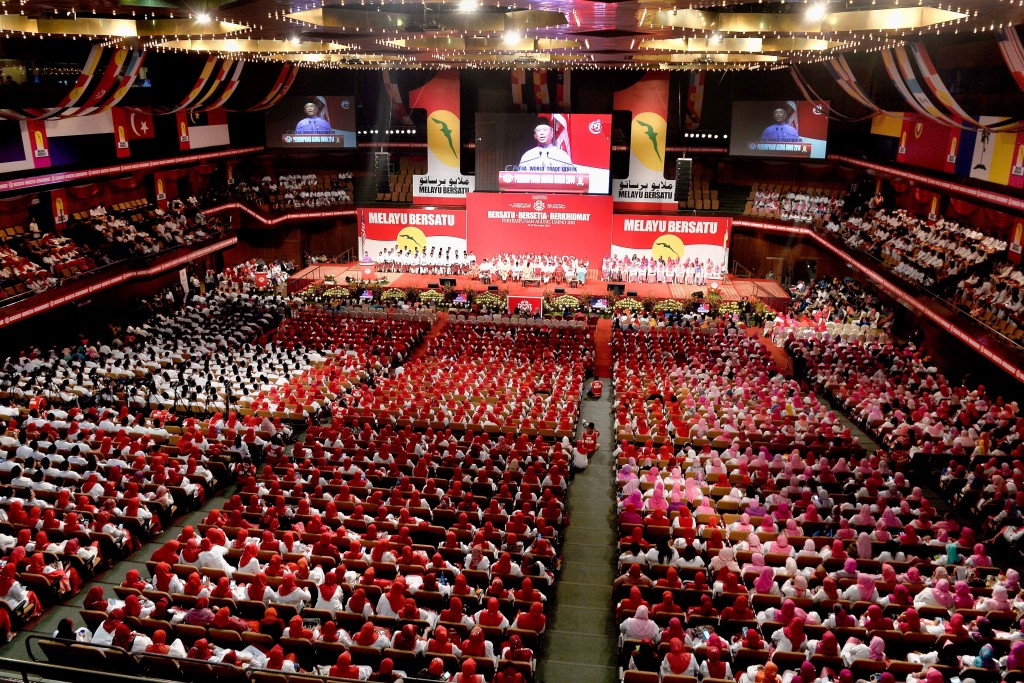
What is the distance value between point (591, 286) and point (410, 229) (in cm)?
1040

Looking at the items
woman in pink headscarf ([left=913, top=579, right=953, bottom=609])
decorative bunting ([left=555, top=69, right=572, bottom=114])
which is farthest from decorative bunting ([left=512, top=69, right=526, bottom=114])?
woman in pink headscarf ([left=913, top=579, right=953, bottom=609])

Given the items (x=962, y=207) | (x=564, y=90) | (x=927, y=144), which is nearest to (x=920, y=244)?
(x=962, y=207)

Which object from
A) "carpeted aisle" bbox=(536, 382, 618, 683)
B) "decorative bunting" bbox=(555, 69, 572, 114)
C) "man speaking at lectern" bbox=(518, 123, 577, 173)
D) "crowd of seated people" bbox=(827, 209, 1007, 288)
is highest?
"decorative bunting" bbox=(555, 69, 572, 114)

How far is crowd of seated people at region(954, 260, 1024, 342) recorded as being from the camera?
19.7 meters

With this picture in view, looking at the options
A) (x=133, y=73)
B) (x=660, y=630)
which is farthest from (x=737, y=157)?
(x=660, y=630)

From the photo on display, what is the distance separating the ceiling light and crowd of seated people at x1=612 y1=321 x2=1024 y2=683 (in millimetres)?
8629

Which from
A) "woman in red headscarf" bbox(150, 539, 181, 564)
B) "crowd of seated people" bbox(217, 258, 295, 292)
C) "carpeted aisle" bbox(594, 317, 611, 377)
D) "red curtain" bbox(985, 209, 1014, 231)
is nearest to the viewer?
"woman in red headscarf" bbox(150, 539, 181, 564)

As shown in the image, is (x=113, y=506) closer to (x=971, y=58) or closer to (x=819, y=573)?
(x=819, y=573)

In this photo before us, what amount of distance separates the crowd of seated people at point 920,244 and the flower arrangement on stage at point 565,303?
457 inches

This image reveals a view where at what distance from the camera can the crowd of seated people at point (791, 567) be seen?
9.55 m

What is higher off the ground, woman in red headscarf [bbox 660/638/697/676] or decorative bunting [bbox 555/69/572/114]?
decorative bunting [bbox 555/69/572/114]

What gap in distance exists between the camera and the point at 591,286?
35.6m

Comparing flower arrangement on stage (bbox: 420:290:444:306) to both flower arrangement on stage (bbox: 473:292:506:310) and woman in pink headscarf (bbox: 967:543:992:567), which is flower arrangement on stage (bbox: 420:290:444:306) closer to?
flower arrangement on stage (bbox: 473:292:506:310)

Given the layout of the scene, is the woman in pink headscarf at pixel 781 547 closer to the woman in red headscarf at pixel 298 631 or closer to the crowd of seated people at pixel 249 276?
the woman in red headscarf at pixel 298 631
